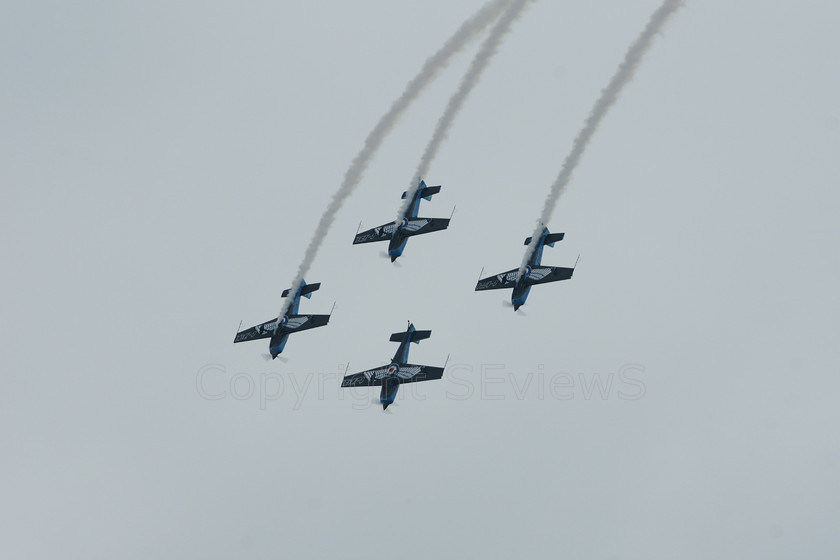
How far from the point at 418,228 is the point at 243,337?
13.1 meters

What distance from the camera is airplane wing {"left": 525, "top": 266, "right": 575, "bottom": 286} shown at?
289 feet

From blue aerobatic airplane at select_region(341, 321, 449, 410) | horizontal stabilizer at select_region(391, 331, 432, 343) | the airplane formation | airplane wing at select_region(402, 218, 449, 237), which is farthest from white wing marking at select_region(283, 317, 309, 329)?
airplane wing at select_region(402, 218, 449, 237)

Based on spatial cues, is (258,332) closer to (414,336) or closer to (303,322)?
(303,322)

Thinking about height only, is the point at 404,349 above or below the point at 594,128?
below

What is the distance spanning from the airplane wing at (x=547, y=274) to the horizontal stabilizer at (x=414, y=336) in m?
6.87

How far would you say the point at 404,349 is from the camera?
91.6 m

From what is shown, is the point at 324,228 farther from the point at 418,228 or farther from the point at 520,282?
the point at 520,282

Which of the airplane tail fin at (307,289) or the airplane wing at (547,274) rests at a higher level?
the airplane wing at (547,274)

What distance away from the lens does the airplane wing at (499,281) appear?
9019 centimetres

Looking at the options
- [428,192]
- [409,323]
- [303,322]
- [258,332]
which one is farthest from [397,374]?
[428,192]

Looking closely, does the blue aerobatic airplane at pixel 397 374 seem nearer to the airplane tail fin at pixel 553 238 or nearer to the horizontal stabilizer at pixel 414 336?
the horizontal stabilizer at pixel 414 336

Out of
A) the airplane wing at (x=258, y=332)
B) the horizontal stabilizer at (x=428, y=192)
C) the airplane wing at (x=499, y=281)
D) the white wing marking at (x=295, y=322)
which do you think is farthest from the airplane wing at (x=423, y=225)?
the airplane wing at (x=258, y=332)

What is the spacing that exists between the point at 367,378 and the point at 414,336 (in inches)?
150

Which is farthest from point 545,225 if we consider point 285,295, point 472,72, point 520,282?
point 285,295
